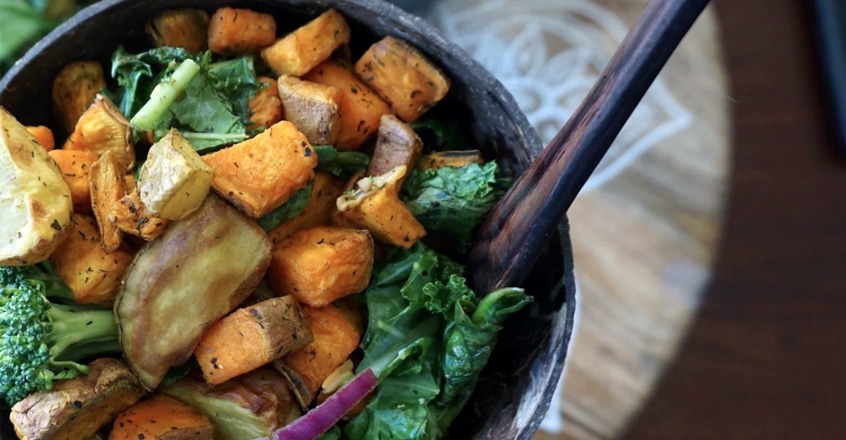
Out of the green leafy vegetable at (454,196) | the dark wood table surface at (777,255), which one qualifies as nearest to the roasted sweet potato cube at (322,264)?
the green leafy vegetable at (454,196)

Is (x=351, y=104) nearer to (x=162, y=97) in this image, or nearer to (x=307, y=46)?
(x=307, y=46)

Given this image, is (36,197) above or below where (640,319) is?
above

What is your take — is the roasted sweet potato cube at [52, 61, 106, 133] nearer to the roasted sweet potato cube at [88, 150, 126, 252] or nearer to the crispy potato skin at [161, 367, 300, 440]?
the roasted sweet potato cube at [88, 150, 126, 252]

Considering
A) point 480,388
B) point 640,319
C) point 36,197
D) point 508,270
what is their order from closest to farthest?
point 36,197 → point 508,270 → point 480,388 → point 640,319

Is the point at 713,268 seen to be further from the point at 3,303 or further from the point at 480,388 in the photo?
the point at 3,303

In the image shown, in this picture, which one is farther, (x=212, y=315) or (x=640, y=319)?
(x=640, y=319)

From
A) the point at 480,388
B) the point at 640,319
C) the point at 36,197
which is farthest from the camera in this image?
the point at 640,319

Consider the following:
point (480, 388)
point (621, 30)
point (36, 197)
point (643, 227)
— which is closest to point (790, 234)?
point (643, 227)

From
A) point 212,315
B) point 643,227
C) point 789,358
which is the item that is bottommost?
point 789,358
